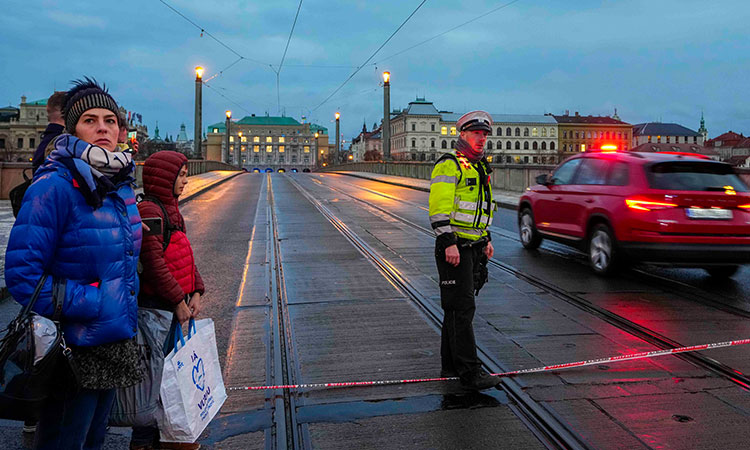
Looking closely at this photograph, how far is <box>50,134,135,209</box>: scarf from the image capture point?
8.04 ft

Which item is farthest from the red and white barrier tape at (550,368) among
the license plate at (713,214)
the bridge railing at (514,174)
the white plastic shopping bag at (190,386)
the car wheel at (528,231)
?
the bridge railing at (514,174)

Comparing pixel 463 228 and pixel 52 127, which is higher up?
pixel 52 127

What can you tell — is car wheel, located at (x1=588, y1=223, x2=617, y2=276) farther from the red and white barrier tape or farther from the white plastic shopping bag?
the white plastic shopping bag

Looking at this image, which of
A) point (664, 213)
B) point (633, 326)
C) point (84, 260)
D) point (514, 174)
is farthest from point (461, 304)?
point (514, 174)

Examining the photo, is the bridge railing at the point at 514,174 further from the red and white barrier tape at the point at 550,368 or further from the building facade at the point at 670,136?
the building facade at the point at 670,136

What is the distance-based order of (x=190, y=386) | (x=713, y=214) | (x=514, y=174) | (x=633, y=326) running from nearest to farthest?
(x=190, y=386)
(x=633, y=326)
(x=713, y=214)
(x=514, y=174)

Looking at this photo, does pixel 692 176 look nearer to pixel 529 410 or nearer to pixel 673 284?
pixel 673 284

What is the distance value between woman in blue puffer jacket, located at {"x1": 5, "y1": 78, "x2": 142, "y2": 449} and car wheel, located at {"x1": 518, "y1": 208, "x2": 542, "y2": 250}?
897 cm

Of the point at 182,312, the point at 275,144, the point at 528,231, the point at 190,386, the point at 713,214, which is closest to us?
the point at 190,386

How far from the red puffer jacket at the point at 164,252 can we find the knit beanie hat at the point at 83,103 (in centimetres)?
62

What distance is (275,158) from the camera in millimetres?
174625

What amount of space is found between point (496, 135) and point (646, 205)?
139216 millimetres

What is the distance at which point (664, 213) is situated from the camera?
7805mm

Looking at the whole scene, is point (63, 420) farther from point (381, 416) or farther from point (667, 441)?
point (667, 441)
